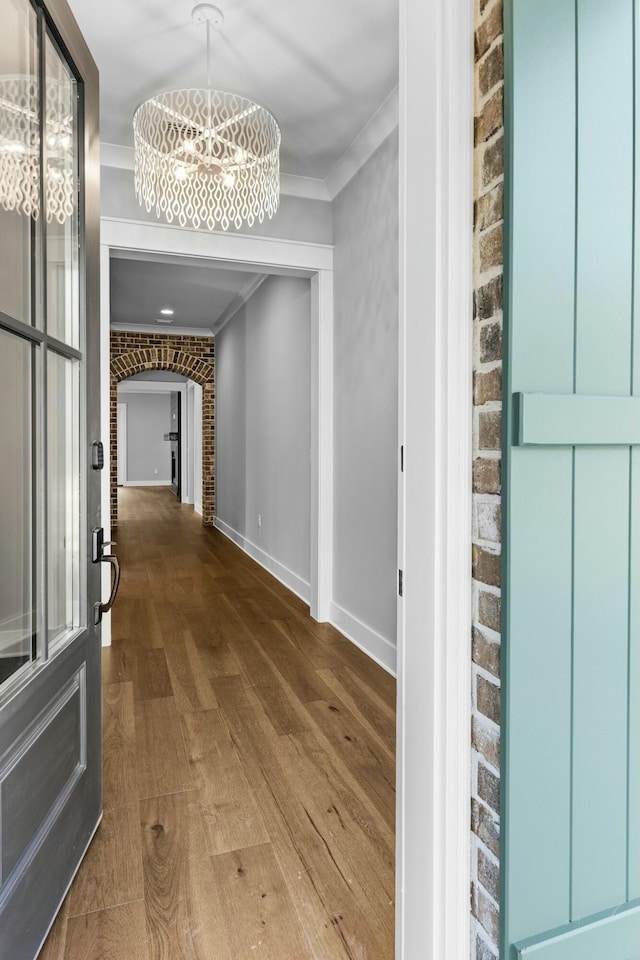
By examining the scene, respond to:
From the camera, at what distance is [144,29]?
2291mm

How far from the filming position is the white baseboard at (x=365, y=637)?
2.89m

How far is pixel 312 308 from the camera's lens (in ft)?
12.4

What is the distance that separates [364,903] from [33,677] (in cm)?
99

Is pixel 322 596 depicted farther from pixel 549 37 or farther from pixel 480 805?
pixel 549 37

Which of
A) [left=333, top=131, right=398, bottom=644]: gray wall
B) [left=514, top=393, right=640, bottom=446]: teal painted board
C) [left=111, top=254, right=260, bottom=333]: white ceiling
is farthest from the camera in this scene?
[left=111, top=254, right=260, bottom=333]: white ceiling

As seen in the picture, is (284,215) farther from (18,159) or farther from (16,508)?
(16,508)

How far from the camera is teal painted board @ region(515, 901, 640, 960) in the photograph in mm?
994

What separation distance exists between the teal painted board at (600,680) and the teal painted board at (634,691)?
0.06ft

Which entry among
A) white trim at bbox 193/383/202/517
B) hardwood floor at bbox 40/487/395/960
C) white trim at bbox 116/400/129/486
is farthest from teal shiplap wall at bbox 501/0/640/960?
white trim at bbox 116/400/129/486

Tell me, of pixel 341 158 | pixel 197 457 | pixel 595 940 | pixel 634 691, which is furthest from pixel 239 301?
pixel 595 940

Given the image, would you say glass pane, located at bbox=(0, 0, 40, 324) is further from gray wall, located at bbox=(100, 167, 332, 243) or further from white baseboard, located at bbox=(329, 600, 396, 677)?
white baseboard, located at bbox=(329, 600, 396, 677)

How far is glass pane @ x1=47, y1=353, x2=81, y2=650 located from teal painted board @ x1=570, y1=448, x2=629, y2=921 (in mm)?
1142

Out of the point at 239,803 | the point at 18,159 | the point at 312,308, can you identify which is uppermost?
the point at 312,308

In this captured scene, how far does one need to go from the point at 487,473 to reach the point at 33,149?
3.84ft
